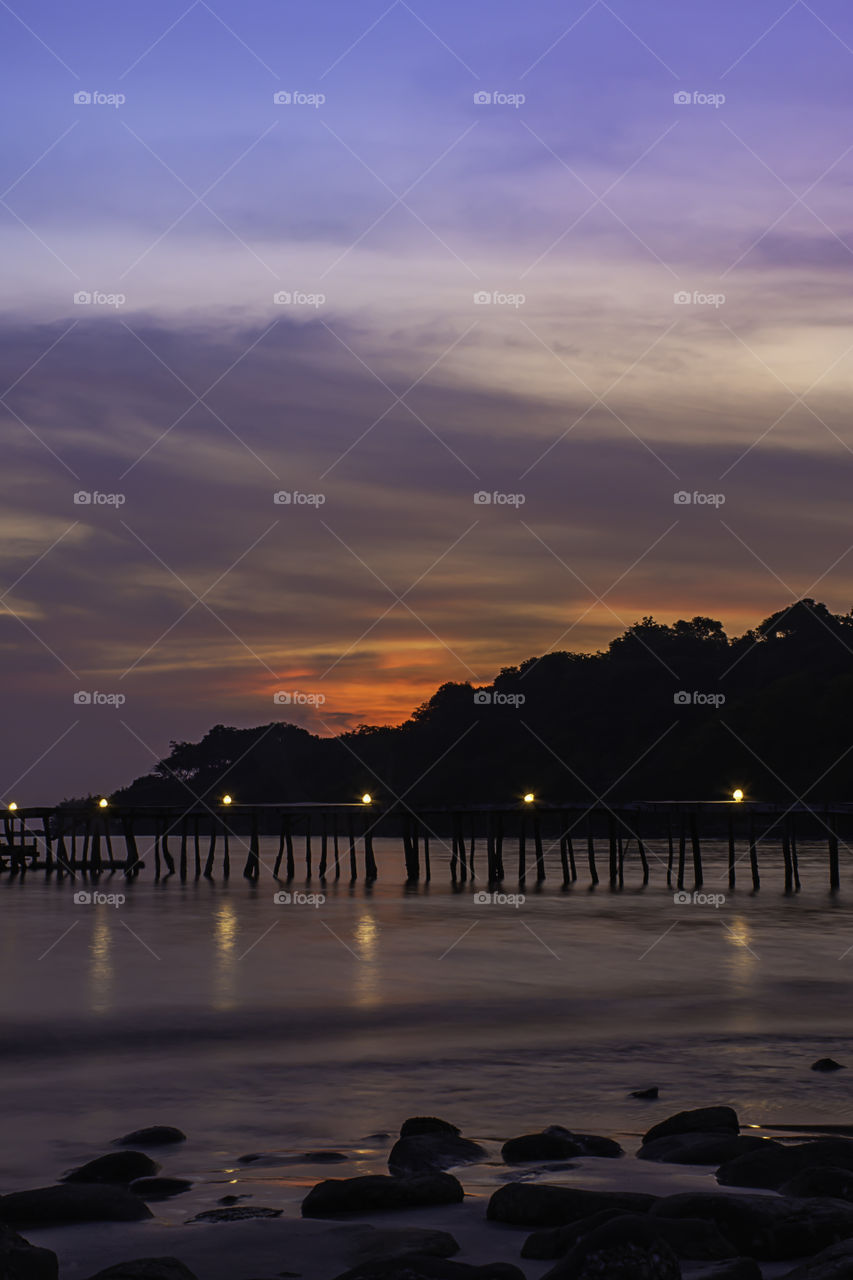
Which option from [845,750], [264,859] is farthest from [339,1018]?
[845,750]

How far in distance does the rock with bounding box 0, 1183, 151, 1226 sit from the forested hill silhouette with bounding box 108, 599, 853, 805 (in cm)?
8470

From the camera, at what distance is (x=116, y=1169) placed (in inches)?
349

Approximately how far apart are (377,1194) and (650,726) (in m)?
111

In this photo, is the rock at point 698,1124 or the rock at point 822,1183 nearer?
the rock at point 822,1183

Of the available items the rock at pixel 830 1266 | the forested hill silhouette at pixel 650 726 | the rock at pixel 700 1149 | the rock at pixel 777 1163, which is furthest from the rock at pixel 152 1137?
the forested hill silhouette at pixel 650 726

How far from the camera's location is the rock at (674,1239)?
250 inches

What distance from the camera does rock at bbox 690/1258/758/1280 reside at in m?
6.00

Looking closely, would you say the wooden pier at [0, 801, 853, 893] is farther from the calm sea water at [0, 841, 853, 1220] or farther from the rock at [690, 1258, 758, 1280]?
the rock at [690, 1258, 758, 1280]

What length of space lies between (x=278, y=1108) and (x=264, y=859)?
73.1 metres

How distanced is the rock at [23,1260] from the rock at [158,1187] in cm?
203

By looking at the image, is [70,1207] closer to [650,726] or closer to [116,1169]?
[116,1169]

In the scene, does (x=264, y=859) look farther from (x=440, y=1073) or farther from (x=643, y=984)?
(x=440, y=1073)

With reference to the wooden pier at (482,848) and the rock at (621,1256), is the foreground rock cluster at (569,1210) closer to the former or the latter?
the rock at (621,1256)

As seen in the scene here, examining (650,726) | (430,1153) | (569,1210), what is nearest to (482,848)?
(650,726)
